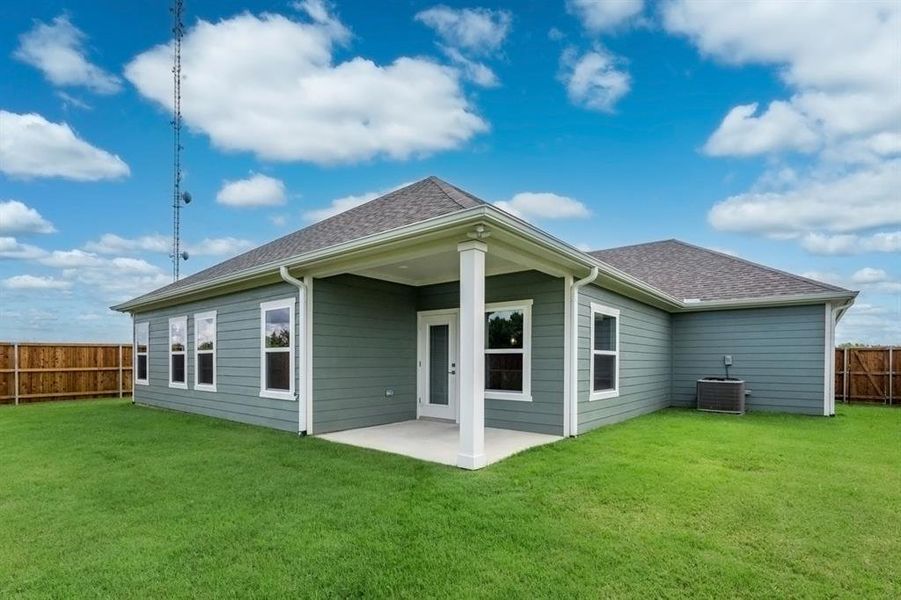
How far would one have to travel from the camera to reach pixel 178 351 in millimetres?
10039

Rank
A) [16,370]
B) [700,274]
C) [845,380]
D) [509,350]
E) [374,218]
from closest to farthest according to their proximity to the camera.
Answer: [374,218]
[509,350]
[700,274]
[845,380]
[16,370]

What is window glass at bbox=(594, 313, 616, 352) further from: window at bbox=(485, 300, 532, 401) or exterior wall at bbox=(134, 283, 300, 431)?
exterior wall at bbox=(134, 283, 300, 431)

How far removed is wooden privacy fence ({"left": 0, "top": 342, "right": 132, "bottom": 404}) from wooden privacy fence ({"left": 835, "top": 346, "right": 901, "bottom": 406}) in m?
19.2

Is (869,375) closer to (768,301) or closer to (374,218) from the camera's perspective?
(768,301)

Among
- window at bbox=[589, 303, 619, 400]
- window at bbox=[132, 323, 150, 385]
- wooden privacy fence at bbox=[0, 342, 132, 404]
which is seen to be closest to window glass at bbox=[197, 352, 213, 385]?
window at bbox=[132, 323, 150, 385]

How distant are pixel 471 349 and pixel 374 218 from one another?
3.09 meters

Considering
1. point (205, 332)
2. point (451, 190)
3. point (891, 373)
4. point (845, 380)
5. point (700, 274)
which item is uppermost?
point (451, 190)

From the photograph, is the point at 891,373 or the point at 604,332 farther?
the point at 891,373

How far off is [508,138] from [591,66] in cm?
231

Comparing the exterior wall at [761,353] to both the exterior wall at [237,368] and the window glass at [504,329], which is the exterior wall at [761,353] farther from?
the exterior wall at [237,368]

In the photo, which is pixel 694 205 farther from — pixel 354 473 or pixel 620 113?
pixel 354 473

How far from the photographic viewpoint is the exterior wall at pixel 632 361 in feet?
22.8

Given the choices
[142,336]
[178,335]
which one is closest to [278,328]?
[178,335]

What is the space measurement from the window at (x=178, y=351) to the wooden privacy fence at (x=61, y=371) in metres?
4.58
